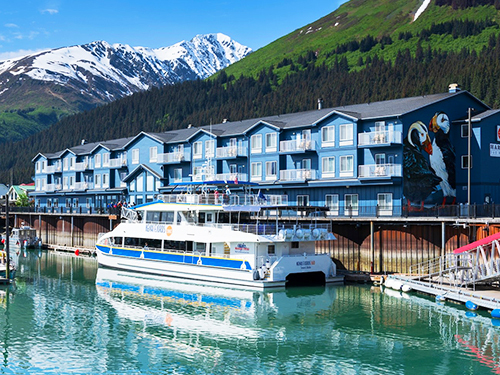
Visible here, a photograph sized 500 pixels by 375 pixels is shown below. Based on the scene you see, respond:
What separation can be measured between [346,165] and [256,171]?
12.2 meters

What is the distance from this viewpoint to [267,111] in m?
164

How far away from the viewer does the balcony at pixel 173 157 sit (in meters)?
75.6

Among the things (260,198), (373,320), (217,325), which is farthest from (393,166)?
(217,325)

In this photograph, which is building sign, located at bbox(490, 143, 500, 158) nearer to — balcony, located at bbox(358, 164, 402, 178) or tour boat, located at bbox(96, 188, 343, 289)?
balcony, located at bbox(358, 164, 402, 178)

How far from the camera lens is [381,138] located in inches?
2152

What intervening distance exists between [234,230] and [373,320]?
14.3 m

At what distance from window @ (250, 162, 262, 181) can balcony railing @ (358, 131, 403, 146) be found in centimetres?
1362

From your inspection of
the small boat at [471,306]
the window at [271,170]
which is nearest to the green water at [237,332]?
the small boat at [471,306]

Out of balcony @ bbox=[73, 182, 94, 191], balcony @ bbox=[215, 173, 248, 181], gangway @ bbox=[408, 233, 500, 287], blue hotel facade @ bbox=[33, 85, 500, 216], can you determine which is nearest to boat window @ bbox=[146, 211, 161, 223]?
blue hotel facade @ bbox=[33, 85, 500, 216]

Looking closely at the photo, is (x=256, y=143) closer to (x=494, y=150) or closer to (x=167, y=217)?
(x=167, y=217)

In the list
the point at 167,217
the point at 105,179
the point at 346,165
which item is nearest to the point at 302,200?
the point at 346,165

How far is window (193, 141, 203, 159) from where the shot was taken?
73750 mm

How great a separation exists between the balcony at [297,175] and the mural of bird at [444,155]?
1136 centimetres

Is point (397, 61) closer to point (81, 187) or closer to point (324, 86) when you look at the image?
point (324, 86)
